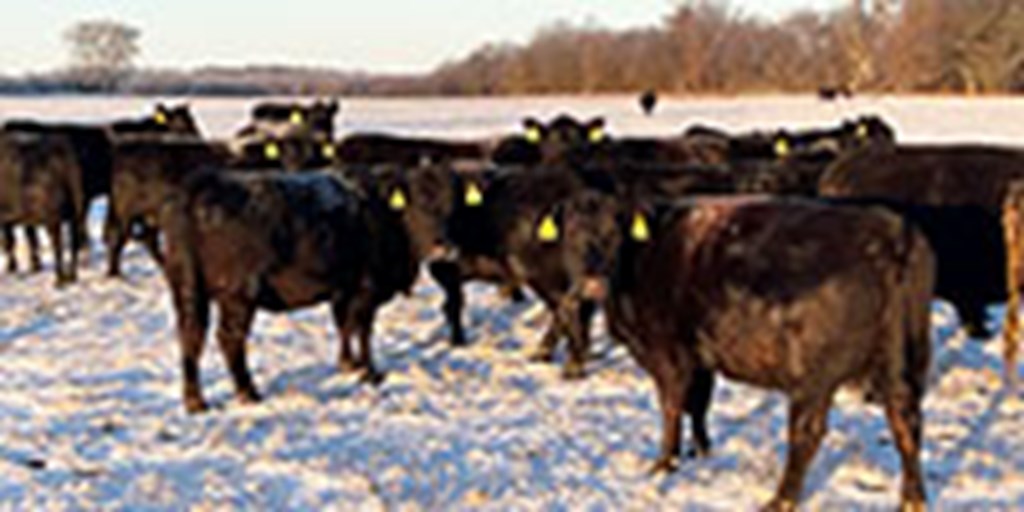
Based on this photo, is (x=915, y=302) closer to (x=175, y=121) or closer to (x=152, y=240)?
(x=152, y=240)

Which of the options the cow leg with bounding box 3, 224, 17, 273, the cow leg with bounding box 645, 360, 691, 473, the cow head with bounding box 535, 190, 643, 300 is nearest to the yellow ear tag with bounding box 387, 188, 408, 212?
the cow head with bounding box 535, 190, 643, 300

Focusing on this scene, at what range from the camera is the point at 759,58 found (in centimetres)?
9331

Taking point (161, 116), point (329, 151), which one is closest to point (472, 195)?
point (329, 151)

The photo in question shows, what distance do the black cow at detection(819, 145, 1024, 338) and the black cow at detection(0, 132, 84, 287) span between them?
808 cm

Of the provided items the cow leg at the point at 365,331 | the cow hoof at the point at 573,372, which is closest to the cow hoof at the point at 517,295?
the cow hoof at the point at 573,372

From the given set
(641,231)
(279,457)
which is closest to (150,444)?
(279,457)

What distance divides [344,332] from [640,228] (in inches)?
114

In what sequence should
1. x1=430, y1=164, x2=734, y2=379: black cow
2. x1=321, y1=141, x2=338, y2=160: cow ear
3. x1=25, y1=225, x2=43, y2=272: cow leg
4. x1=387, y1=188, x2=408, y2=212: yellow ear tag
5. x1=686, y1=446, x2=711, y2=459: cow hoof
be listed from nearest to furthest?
x1=686, y1=446, x2=711, y2=459: cow hoof, x1=387, y1=188, x2=408, y2=212: yellow ear tag, x1=430, y1=164, x2=734, y2=379: black cow, x1=25, y1=225, x2=43, y2=272: cow leg, x1=321, y1=141, x2=338, y2=160: cow ear

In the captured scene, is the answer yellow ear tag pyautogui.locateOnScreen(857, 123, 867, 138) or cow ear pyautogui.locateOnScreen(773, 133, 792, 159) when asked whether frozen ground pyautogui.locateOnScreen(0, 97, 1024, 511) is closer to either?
cow ear pyautogui.locateOnScreen(773, 133, 792, 159)

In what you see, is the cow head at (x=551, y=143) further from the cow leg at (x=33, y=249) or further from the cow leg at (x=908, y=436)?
the cow leg at (x=908, y=436)

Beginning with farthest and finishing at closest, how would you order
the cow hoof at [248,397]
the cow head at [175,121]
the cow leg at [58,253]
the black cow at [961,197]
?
the cow head at [175,121], the cow leg at [58,253], the black cow at [961,197], the cow hoof at [248,397]

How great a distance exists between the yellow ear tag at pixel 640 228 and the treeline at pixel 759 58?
63.1m

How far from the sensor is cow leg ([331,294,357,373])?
837cm

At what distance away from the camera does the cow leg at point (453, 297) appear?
9.65 metres
